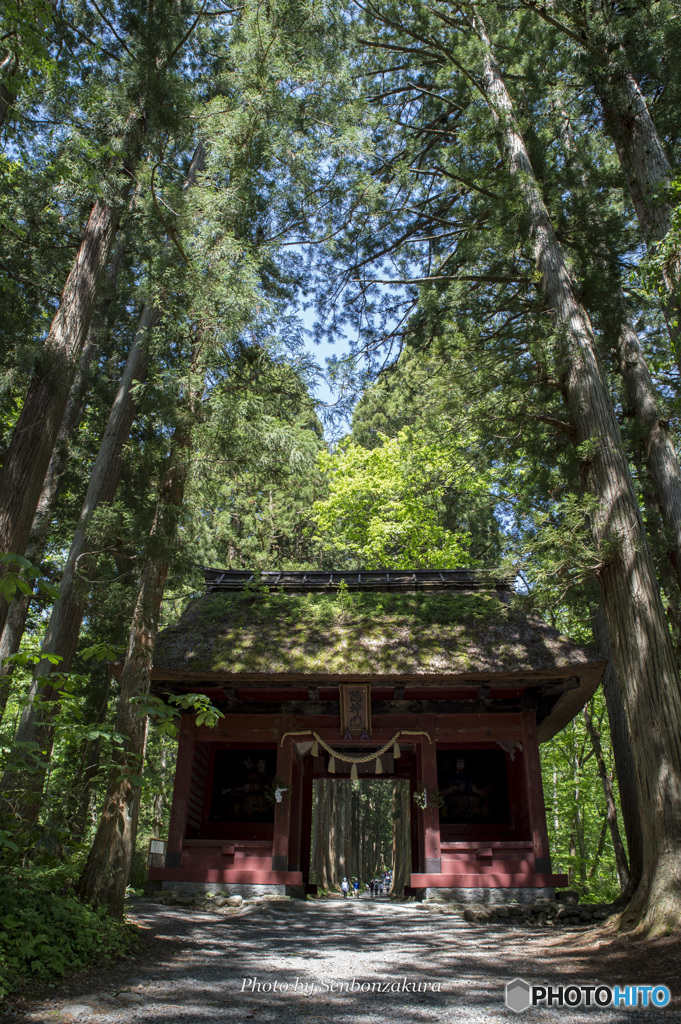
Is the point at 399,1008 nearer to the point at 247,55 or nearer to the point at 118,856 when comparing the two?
the point at 118,856

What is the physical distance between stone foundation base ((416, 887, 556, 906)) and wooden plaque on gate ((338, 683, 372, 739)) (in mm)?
2526

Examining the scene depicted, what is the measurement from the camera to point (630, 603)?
20.4 feet

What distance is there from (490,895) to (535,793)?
165 cm

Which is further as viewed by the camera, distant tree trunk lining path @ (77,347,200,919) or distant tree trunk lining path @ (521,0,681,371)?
distant tree trunk lining path @ (521,0,681,371)

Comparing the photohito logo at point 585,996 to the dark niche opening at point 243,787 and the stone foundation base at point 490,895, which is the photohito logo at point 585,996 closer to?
the stone foundation base at point 490,895

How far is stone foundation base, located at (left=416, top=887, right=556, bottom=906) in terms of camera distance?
9.10 meters

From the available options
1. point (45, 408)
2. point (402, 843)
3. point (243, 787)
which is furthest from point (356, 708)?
point (402, 843)

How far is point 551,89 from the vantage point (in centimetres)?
927

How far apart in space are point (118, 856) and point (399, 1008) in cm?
300

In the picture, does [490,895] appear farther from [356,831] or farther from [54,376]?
[356,831]

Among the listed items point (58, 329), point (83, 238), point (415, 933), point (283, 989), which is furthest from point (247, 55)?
point (415, 933)

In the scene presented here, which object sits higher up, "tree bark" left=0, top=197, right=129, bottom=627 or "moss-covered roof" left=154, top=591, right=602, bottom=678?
"tree bark" left=0, top=197, right=129, bottom=627

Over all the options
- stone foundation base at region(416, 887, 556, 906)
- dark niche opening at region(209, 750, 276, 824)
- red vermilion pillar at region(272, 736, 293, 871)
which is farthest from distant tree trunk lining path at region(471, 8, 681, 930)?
dark niche opening at region(209, 750, 276, 824)

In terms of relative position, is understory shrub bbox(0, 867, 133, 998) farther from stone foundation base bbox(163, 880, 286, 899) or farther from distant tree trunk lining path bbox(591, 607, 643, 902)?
distant tree trunk lining path bbox(591, 607, 643, 902)
